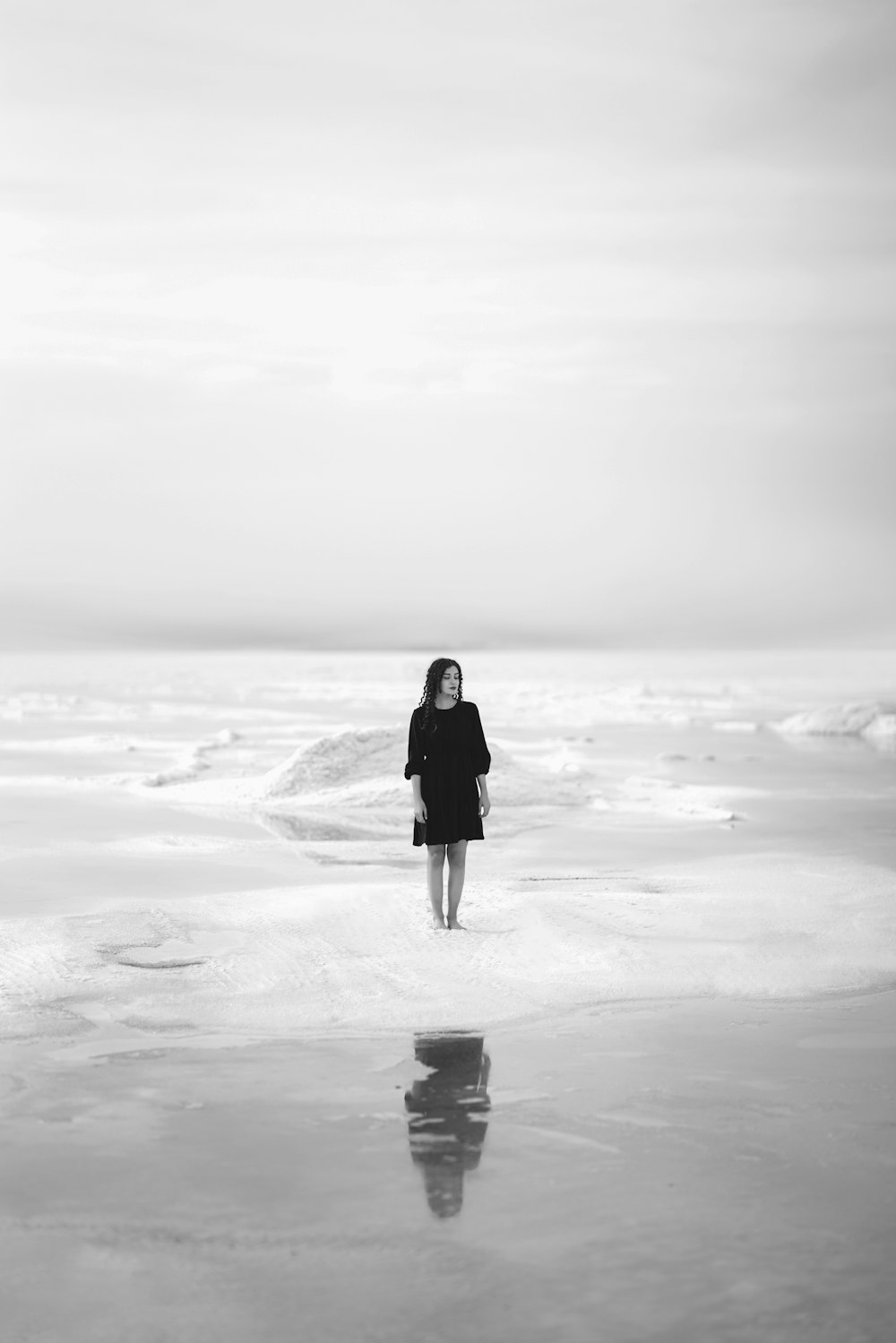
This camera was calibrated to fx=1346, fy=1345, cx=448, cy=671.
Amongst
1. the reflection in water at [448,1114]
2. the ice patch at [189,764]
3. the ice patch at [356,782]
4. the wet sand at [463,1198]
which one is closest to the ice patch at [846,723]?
the ice patch at [189,764]

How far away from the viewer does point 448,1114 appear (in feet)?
12.2

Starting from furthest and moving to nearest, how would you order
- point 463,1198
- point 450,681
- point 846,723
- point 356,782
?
1. point 846,723
2. point 356,782
3. point 450,681
4. point 463,1198

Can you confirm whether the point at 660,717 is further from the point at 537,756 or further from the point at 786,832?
the point at 786,832

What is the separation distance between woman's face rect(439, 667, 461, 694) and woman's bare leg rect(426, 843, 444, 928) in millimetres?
741

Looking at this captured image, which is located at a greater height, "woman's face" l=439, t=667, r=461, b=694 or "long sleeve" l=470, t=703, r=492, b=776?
"woman's face" l=439, t=667, r=461, b=694

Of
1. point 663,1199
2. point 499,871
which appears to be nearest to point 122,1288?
point 663,1199

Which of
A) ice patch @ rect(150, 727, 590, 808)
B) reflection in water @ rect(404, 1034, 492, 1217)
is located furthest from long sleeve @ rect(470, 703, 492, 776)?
ice patch @ rect(150, 727, 590, 808)

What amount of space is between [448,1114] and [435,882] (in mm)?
2649

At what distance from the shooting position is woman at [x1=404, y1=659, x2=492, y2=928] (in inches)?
255

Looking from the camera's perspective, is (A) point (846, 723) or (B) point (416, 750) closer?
(B) point (416, 750)

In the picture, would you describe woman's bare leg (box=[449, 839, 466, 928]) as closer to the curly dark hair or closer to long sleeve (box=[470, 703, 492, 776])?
long sleeve (box=[470, 703, 492, 776])

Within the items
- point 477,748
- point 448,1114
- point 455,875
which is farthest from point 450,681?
point 448,1114

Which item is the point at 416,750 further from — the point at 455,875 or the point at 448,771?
the point at 455,875

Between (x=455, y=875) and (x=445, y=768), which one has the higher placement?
(x=445, y=768)
